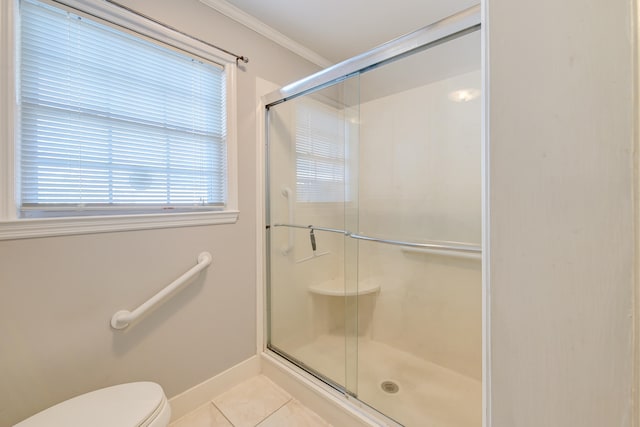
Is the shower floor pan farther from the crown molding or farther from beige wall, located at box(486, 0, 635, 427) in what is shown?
the crown molding

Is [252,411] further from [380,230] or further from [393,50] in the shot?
[393,50]

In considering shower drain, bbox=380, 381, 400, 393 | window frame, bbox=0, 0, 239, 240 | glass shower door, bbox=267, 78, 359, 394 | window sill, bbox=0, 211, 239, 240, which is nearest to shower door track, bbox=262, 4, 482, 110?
glass shower door, bbox=267, 78, 359, 394

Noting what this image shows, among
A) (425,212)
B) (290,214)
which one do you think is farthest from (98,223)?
(425,212)

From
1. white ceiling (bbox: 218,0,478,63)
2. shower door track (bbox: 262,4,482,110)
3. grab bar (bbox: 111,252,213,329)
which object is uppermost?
white ceiling (bbox: 218,0,478,63)

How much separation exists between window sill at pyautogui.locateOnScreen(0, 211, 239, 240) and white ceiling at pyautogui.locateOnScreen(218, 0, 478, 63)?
4.21 feet

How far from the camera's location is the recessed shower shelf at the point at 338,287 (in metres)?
1.90

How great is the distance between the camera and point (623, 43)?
12.6 inches

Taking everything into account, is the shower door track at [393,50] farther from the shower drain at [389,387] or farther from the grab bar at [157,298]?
the shower drain at [389,387]

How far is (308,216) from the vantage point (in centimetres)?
186

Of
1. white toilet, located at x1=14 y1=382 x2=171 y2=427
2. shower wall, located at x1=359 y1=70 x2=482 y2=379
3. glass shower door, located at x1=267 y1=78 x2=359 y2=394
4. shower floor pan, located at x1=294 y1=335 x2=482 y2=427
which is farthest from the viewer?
glass shower door, located at x1=267 y1=78 x2=359 y2=394

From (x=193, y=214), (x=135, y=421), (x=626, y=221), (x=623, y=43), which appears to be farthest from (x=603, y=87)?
(x=193, y=214)

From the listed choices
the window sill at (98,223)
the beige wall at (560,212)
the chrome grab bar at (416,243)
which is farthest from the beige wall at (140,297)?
the beige wall at (560,212)

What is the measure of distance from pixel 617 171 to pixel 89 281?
1654mm

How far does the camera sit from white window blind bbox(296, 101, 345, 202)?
1.80 m
